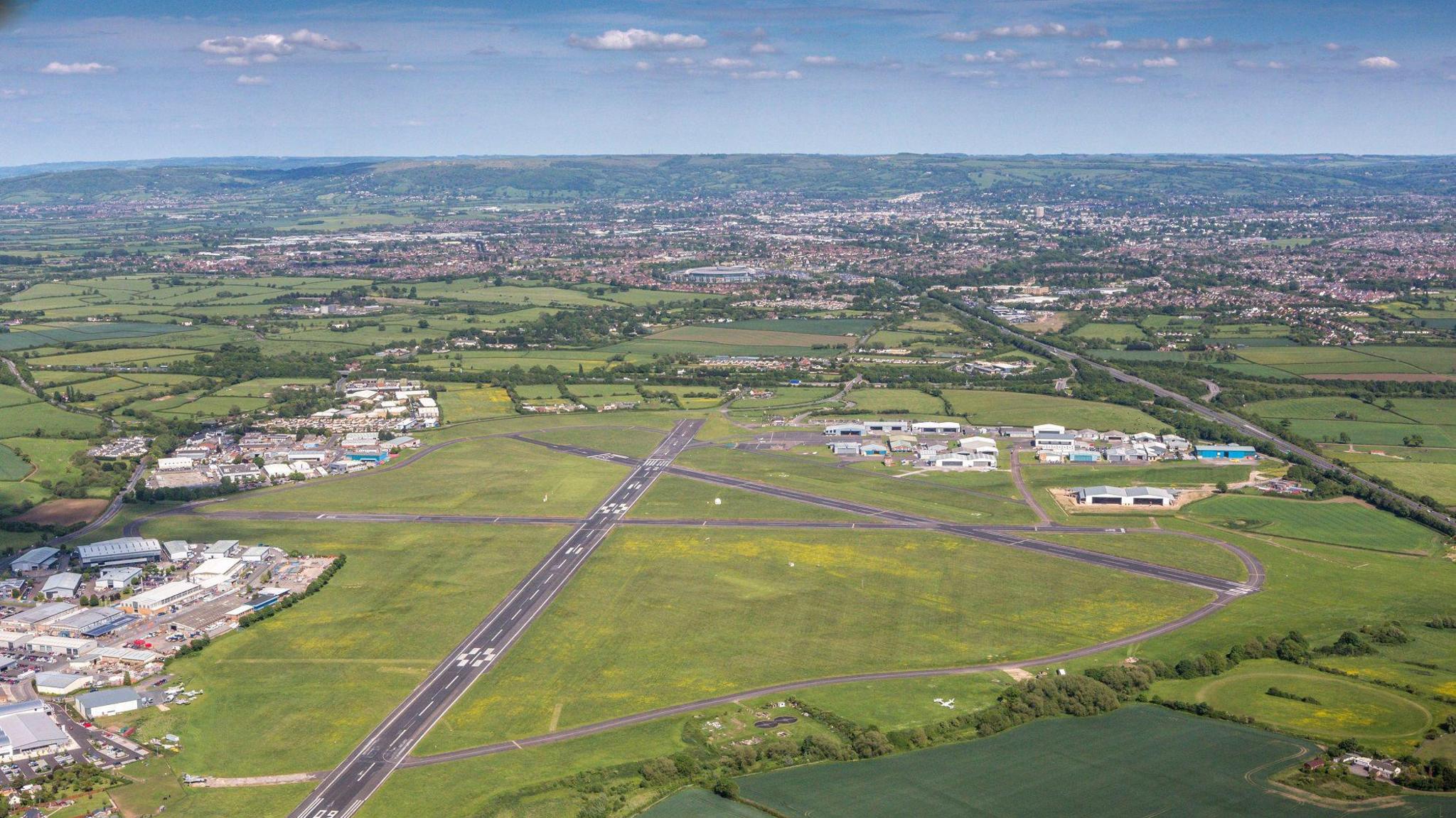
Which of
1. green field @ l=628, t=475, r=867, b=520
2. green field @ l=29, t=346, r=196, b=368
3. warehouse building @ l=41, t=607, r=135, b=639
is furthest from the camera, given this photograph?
green field @ l=29, t=346, r=196, b=368

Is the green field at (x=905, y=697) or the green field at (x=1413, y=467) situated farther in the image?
the green field at (x=1413, y=467)

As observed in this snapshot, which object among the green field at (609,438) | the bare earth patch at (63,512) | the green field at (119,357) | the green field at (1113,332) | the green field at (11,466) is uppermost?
the green field at (1113,332)

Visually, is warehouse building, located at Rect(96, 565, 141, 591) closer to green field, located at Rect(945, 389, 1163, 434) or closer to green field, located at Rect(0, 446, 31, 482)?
green field, located at Rect(0, 446, 31, 482)

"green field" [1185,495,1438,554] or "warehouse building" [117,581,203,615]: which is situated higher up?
"green field" [1185,495,1438,554]

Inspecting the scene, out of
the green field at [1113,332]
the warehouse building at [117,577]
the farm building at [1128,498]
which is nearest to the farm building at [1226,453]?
the farm building at [1128,498]

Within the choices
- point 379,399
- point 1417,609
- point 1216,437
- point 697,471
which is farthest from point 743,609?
point 379,399

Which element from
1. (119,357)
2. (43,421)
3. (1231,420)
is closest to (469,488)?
(43,421)

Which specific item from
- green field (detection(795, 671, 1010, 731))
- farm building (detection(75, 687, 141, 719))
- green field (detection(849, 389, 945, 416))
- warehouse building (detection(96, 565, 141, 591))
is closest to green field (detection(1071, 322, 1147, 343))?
green field (detection(849, 389, 945, 416))

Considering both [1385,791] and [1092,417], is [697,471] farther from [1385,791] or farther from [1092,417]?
[1385,791]

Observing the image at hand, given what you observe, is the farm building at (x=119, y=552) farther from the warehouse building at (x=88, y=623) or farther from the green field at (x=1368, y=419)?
the green field at (x=1368, y=419)
